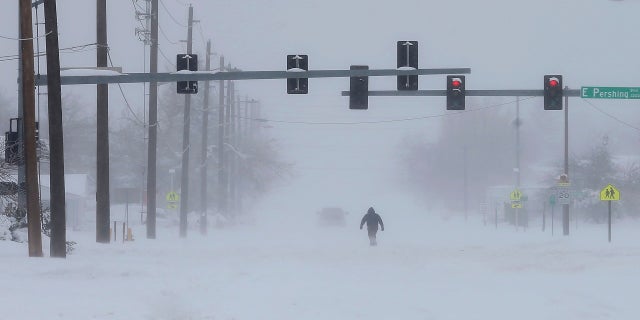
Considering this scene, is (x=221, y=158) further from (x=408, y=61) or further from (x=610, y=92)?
(x=408, y=61)

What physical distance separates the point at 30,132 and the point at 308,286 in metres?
6.82

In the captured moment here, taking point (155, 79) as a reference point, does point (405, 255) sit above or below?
below

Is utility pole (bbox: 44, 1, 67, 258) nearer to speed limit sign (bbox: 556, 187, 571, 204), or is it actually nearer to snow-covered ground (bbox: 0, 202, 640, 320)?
snow-covered ground (bbox: 0, 202, 640, 320)

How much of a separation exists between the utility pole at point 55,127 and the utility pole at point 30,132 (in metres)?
0.38

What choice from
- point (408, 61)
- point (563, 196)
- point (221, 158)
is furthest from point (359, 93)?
point (221, 158)

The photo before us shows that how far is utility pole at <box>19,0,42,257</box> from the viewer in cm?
2309

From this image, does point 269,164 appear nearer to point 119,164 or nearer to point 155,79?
point 119,164

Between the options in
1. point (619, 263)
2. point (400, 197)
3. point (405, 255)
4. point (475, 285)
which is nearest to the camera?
point (475, 285)

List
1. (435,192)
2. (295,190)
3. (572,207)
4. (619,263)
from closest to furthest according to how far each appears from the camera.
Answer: (619,263) < (572,207) < (435,192) < (295,190)

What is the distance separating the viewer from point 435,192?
393ft

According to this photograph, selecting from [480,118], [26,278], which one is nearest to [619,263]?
[26,278]

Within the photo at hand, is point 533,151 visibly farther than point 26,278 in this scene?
Yes

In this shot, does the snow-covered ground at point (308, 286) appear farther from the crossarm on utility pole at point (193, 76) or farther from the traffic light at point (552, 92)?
the traffic light at point (552, 92)

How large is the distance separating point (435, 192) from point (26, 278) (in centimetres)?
10228
